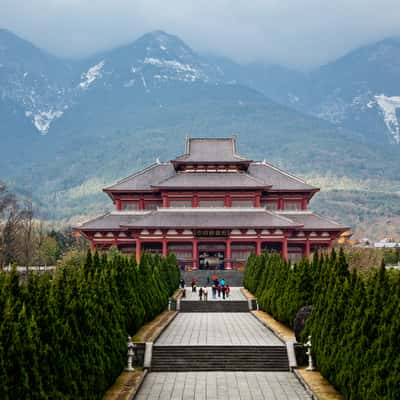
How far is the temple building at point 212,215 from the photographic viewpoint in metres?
64.5

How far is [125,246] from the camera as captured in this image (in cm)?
6800

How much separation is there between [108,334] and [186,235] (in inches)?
1780

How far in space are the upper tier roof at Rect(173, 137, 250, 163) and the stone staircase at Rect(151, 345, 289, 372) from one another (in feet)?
152

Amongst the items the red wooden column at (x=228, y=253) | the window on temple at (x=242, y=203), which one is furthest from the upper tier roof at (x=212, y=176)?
the red wooden column at (x=228, y=253)

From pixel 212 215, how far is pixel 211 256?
12.7ft

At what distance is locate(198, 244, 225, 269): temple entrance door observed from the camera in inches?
2601

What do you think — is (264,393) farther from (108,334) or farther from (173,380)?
(108,334)

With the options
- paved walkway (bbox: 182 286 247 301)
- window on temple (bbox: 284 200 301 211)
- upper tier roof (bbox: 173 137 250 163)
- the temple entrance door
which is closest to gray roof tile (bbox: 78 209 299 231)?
Result: the temple entrance door

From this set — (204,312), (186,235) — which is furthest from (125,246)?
(204,312)

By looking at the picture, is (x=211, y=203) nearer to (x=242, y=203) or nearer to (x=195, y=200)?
(x=195, y=200)

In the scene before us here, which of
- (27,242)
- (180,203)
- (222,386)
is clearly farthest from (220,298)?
(222,386)

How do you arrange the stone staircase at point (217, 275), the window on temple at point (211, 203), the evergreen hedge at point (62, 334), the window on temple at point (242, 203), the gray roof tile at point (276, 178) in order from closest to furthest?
the evergreen hedge at point (62, 334) < the stone staircase at point (217, 275) < the window on temple at point (242, 203) < the window on temple at point (211, 203) < the gray roof tile at point (276, 178)

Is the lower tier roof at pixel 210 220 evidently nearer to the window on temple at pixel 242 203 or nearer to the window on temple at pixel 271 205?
the window on temple at pixel 242 203

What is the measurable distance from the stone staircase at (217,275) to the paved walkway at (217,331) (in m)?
19.6
